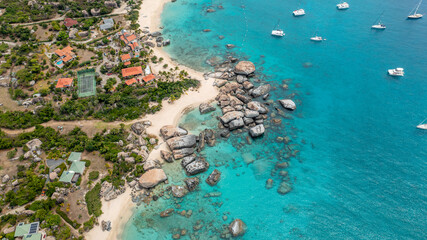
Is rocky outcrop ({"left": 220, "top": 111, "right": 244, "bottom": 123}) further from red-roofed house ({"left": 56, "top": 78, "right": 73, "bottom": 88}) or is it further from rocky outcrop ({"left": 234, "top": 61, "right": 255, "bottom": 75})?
red-roofed house ({"left": 56, "top": 78, "right": 73, "bottom": 88})

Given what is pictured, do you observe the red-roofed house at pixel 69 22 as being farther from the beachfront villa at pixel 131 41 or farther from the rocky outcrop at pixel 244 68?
the rocky outcrop at pixel 244 68

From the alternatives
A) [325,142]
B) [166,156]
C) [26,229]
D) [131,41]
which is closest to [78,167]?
[26,229]

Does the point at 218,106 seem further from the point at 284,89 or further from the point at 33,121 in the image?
the point at 33,121

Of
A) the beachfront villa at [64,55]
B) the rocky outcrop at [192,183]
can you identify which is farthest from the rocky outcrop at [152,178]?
the beachfront villa at [64,55]

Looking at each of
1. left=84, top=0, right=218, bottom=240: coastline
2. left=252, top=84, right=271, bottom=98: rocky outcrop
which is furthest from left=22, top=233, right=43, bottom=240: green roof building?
left=252, top=84, right=271, bottom=98: rocky outcrop

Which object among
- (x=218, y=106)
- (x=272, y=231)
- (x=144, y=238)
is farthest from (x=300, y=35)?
(x=144, y=238)
